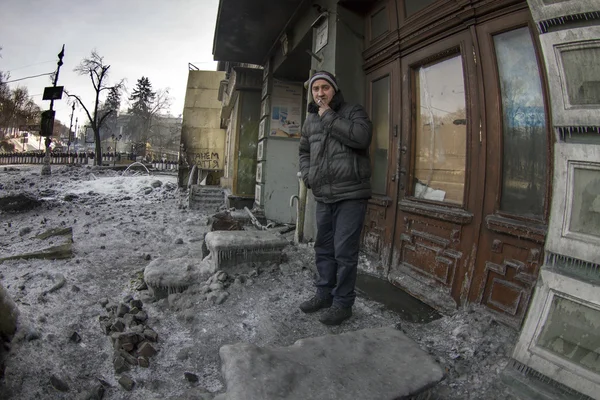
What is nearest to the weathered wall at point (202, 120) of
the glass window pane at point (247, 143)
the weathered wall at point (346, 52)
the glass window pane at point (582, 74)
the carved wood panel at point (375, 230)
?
the glass window pane at point (247, 143)

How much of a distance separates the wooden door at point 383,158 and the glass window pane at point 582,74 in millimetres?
1855

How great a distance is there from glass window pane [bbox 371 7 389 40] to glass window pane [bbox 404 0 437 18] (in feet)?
1.15

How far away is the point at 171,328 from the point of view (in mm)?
2465

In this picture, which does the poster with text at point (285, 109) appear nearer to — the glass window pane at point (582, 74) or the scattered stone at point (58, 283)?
the scattered stone at point (58, 283)

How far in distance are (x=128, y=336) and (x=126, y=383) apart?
0.42 m

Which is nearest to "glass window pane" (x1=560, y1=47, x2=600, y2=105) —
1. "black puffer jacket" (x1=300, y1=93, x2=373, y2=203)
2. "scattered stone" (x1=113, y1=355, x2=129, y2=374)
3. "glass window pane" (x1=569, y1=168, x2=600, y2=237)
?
"glass window pane" (x1=569, y1=168, x2=600, y2=237)

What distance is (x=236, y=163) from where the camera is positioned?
831 centimetres

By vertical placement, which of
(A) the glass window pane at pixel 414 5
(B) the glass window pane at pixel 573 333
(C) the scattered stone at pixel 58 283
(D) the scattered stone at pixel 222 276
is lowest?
(C) the scattered stone at pixel 58 283

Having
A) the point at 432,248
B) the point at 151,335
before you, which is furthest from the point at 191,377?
the point at 432,248

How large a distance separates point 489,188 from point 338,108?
4.39 feet

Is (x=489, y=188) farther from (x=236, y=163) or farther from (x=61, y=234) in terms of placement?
(x=236, y=163)

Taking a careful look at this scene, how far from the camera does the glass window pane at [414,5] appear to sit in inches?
123

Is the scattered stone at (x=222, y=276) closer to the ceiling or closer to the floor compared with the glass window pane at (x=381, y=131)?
closer to the floor

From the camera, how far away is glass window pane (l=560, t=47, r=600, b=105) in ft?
4.77
